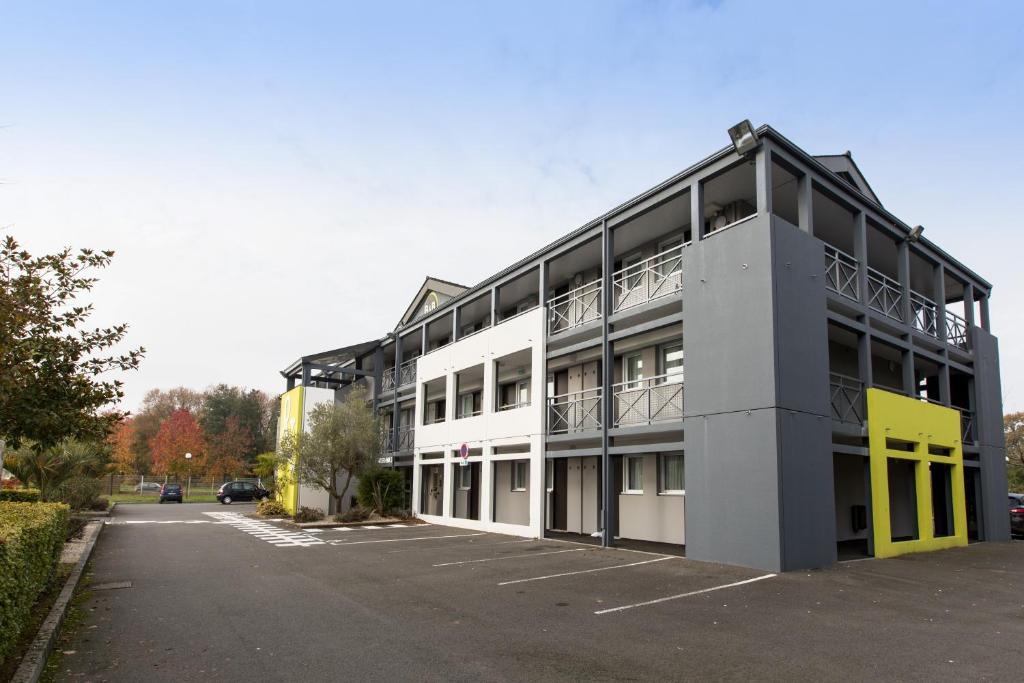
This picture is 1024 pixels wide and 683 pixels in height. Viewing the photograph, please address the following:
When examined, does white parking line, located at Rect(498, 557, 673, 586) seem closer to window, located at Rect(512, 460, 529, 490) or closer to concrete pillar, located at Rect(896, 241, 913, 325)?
concrete pillar, located at Rect(896, 241, 913, 325)

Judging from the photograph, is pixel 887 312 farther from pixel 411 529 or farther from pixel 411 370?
pixel 411 370

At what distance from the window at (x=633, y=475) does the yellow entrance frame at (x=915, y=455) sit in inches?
211

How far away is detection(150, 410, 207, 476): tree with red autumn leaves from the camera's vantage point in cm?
4650

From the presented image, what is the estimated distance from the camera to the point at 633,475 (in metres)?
17.4

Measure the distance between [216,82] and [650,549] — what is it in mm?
11746

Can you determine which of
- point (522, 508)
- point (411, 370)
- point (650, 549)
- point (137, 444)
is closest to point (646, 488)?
point (650, 549)

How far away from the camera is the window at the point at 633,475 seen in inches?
677

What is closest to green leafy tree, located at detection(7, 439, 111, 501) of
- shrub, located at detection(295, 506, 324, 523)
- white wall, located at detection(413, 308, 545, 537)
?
shrub, located at detection(295, 506, 324, 523)

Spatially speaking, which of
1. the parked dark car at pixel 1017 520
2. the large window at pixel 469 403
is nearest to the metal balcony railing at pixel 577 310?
the large window at pixel 469 403

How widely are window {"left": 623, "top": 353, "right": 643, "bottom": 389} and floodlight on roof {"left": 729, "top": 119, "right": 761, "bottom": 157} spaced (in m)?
6.17

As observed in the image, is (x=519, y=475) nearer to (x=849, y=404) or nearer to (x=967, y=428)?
(x=849, y=404)

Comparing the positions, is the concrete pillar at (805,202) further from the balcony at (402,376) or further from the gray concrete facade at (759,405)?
the balcony at (402,376)

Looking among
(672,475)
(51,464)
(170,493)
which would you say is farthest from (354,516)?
(170,493)

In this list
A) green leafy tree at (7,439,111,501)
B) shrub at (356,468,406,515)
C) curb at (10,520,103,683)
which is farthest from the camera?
shrub at (356,468,406,515)
